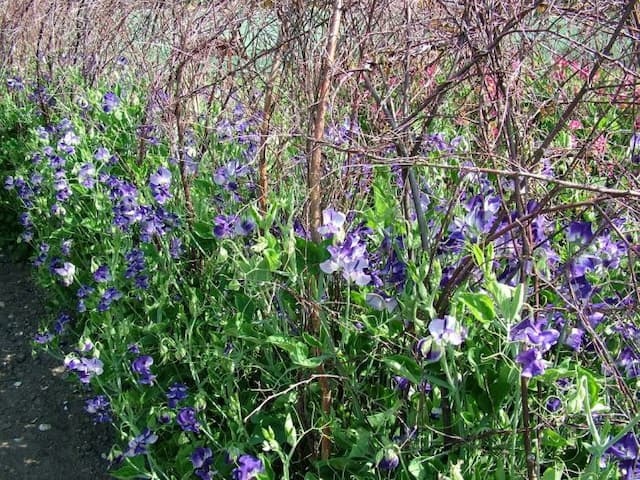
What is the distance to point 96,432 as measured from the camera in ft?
8.86

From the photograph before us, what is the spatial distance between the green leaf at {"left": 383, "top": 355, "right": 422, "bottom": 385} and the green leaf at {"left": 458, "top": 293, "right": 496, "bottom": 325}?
0.77 ft

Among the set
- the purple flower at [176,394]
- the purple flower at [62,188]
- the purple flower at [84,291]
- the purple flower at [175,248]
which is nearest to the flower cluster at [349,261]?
A: the purple flower at [176,394]

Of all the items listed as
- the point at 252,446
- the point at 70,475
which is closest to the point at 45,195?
the point at 70,475

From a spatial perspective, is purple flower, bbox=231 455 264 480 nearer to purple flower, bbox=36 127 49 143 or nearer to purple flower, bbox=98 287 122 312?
purple flower, bbox=98 287 122 312

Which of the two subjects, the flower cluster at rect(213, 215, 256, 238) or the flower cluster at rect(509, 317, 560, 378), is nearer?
the flower cluster at rect(509, 317, 560, 378)

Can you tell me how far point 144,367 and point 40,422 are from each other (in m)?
0.91

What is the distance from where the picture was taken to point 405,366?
5.16 feet

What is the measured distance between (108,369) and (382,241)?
3.15 ft

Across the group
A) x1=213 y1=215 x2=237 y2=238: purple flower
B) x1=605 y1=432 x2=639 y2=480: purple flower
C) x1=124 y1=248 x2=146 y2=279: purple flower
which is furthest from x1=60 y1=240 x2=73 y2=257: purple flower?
x1=605 y1=432 x2=639 y2=480: purple flower

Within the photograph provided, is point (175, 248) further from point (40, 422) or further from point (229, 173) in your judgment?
point (40, 422)

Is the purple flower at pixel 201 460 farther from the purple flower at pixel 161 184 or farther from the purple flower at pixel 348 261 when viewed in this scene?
the purple flower at pixel 161 184

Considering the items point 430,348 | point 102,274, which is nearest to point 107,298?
point 102,274

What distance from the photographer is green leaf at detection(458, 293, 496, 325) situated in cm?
134

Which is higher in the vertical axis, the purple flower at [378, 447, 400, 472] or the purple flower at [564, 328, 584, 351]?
the purple flower at [564, 328, 584, 351]
